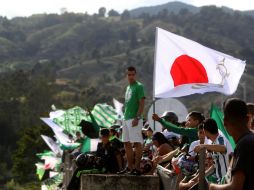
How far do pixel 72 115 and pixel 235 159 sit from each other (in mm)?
24033

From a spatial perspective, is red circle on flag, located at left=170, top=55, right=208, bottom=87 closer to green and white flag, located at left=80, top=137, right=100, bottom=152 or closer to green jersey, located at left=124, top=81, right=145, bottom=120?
green jersey, located at left=124, top=81, right=145, bottom=120

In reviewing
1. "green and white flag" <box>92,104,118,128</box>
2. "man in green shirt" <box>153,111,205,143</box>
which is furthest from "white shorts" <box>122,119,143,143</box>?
"green and white flag" <box>92,104,118,128</box>

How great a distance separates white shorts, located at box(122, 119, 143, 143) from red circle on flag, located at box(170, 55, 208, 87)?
866mm

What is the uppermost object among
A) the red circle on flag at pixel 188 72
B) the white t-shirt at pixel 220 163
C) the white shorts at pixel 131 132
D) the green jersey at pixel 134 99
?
the red circle on flag at pixel 188 72

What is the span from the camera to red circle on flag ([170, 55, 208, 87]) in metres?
11.2

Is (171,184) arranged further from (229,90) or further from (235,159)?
(235,159)

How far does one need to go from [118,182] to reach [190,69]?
6.29 ft

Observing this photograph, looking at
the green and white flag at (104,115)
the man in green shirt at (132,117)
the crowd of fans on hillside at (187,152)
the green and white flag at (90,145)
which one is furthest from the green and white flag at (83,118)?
the man in green shirt at (132,117)

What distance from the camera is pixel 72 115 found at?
29.0 metres

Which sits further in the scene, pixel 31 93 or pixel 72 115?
pixel 31 93

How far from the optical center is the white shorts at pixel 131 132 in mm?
10883

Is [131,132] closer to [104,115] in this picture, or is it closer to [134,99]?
[134,99]

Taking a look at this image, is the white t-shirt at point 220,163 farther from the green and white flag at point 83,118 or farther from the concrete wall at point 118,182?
the green and white flag at point 83,118

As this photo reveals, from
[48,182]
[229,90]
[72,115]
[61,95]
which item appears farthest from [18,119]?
[229,90]
